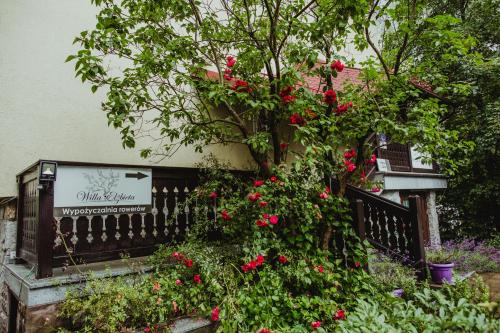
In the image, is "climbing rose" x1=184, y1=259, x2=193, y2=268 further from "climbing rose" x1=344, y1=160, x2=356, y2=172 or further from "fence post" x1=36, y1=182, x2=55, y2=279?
"climbing rose" x1=344, y1=160, x2=356, y2=172

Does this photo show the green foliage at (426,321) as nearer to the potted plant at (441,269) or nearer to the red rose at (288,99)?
the red rose at (288,99)

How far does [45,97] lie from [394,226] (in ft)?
20.4

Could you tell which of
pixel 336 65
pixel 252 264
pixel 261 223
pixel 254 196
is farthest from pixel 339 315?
pixel 336 65

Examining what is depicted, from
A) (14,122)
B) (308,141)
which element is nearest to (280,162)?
(308,141)

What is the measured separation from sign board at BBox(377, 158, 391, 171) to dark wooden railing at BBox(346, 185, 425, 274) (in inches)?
126

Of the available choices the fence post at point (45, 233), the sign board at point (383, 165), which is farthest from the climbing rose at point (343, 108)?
the sign board at point (383, 165)

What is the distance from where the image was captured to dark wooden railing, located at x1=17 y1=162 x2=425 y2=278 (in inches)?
127

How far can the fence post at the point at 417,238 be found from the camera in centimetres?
532

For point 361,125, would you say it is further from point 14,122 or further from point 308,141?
point 14,122

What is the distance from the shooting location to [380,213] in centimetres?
574

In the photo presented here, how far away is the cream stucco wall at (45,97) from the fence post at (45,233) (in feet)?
5.19

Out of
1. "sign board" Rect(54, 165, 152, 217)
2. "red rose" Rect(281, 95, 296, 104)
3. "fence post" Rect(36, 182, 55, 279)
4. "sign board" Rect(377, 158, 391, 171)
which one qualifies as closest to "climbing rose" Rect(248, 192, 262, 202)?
"red rose" Rect(281, 95, 296, 104)

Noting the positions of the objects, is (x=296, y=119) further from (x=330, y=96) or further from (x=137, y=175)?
(x=137, y=175)

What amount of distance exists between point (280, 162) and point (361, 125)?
4.20ft
